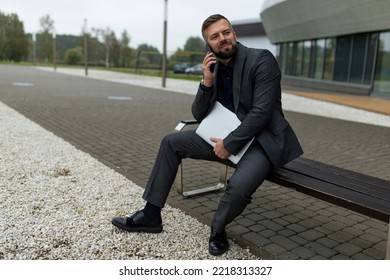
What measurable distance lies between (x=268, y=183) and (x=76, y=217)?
2358 mm

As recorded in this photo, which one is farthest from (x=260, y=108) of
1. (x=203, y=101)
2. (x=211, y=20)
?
(x=211, y=20)

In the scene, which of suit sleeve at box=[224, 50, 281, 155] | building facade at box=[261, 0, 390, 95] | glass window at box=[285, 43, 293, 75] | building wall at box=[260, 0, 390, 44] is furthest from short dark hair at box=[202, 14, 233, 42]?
glass window at box=[285, 43, 293, 75]

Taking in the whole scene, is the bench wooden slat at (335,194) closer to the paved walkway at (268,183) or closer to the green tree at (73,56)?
the paved walkway at (268,183)

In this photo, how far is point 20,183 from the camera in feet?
14.2

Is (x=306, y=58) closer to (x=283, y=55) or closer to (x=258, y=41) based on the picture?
(x=283, y=55)

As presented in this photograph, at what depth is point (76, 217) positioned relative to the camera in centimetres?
350

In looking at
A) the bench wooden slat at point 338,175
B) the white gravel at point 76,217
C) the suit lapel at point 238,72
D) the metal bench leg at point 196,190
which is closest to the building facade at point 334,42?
the metal bench leg at point 196,190

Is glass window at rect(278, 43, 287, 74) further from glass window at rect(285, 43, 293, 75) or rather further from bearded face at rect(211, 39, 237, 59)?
bearded face at rect(211, 39, 237, 59)

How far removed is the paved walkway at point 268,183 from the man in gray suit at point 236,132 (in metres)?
0.54

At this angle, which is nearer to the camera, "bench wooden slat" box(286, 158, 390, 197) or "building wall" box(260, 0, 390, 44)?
"bench wooden slat" box(286, 158, 390, 197)

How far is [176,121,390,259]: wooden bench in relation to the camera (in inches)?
104

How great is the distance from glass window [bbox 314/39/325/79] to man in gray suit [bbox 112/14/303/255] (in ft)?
70.8

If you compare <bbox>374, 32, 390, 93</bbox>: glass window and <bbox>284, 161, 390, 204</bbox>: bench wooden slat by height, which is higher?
<bbox>374, 32, 390, 93</bbox>: glass window

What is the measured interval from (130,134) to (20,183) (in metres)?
3.27
